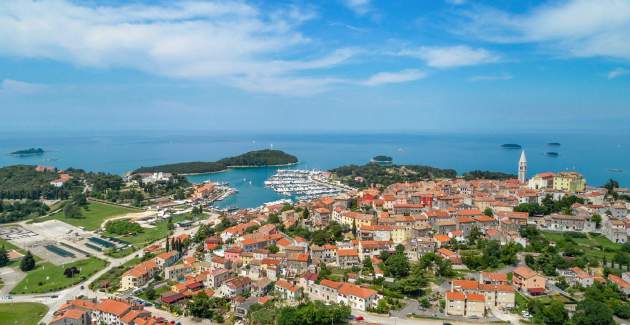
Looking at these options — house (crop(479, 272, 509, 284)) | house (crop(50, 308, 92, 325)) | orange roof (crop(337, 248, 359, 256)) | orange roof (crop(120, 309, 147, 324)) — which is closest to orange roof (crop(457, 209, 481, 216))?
house (crop(479, 272, 509, 284))

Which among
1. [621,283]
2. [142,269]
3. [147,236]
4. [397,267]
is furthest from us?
[147,236]

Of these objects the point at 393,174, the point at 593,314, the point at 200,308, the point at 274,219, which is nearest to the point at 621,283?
the point at 593,314

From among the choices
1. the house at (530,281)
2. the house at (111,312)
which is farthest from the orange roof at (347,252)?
the house at (111,312)

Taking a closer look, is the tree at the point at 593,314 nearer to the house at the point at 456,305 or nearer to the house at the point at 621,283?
the house at the point at 621,283

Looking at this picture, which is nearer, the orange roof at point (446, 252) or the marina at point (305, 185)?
the orange roof at point (446, 252)

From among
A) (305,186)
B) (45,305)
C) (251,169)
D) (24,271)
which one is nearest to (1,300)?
(45,305)

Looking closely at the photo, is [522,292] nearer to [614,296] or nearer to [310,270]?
[614,296]

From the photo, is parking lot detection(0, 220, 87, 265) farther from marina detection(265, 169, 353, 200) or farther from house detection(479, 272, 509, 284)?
house detection(479, 272, 509, 284)

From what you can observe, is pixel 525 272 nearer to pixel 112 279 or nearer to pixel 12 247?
pixel 112 279
